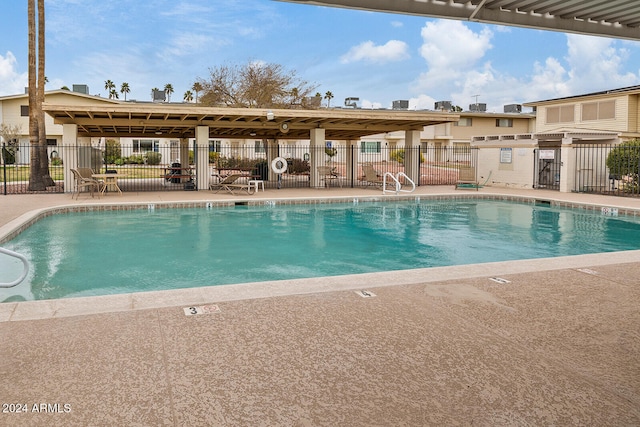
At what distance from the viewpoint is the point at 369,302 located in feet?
14.3

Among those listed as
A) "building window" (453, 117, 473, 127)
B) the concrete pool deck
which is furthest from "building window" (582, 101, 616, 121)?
the concrete pool deck

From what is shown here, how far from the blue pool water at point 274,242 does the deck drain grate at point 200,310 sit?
2.45 metres

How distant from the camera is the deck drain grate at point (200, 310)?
4066 mm

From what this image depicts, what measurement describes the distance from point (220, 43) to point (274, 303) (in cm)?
4505

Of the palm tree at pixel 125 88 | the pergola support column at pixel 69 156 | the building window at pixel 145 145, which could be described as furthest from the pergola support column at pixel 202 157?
the palm tree at pixel 125 88

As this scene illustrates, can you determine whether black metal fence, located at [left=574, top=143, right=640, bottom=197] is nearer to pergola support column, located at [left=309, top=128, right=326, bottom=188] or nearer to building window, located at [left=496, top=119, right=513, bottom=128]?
pergola support column, located at [left=309, top=128, right=326, bottom=188]

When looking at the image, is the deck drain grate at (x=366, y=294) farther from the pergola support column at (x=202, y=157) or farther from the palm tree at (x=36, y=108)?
the palm tree at (x=36, y=108)

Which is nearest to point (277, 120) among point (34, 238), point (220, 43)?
point (34, 238)

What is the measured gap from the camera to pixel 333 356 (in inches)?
126

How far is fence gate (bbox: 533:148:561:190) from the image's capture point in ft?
63.5

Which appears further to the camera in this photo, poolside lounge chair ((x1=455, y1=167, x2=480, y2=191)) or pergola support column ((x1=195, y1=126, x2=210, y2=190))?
poolside lounge chair ((x1=455, y1=167, x2=480, y2=191))

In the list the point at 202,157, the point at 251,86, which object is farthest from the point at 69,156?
the point at 251,86

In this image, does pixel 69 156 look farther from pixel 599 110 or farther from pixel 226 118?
pixel 599 110

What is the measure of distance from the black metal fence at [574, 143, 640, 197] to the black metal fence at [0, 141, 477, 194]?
473cm
